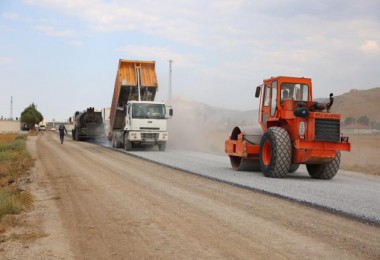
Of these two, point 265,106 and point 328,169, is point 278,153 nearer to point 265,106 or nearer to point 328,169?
point 328,169

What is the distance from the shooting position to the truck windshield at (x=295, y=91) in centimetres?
1355

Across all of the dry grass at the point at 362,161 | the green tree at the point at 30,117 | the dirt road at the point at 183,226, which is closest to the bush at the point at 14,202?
the dirt road at the point at 183,226

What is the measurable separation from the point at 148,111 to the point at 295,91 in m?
12.0

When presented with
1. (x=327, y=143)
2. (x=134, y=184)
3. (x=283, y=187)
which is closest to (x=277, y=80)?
(x=327, y=143)

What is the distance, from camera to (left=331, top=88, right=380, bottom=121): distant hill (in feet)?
430

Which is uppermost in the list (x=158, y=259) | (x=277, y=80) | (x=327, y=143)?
(x=277, y=80)

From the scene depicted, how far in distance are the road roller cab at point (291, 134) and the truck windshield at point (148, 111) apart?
1010 cm

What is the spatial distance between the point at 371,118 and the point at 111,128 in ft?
366

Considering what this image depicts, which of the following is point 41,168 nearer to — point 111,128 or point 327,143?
point 327,143

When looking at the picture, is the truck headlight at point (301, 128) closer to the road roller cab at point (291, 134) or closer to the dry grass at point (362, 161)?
the road roller cab at point (291, 134)

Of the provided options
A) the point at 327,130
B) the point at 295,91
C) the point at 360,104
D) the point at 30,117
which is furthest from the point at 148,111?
the point at 360,104

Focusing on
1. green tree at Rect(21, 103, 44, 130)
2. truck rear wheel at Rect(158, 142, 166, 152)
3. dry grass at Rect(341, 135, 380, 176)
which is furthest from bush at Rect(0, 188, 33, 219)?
green tree at Rect(21, 103, 44, 130)

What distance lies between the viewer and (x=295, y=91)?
1361cm

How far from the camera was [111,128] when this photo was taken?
28.8 m
